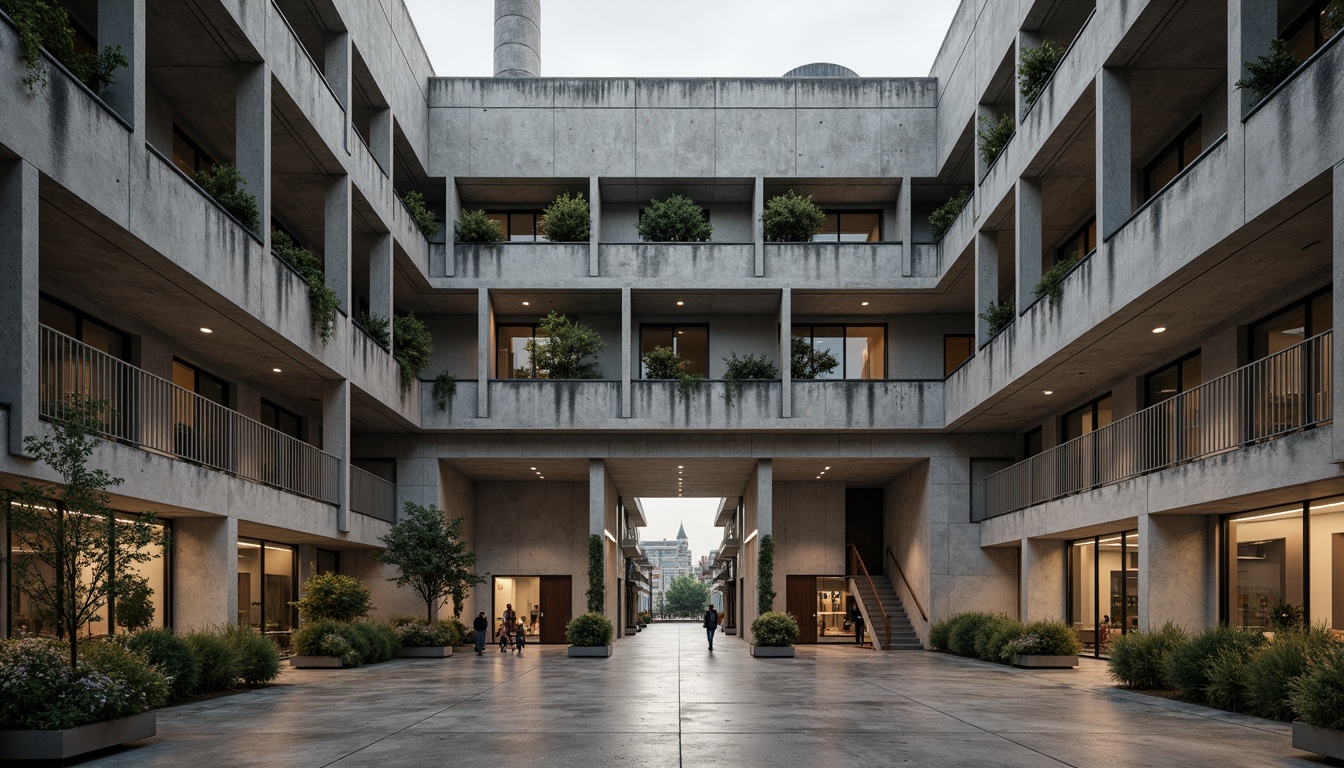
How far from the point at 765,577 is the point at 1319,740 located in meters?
22.1

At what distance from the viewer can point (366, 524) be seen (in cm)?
2962

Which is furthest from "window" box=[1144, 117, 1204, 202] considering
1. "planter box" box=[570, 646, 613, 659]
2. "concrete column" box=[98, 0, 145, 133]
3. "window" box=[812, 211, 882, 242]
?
"concrete column" box=[98, 0, 145, 133]

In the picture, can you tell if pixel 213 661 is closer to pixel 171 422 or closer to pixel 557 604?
pixel 171 422

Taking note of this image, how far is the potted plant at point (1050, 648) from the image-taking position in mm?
24844

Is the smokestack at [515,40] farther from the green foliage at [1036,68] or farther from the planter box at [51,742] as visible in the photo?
the planter box at [51,742]

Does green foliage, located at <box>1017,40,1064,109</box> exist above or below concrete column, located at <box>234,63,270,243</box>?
above

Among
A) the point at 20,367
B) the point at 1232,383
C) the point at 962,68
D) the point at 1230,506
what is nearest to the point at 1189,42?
the point at 1232,383

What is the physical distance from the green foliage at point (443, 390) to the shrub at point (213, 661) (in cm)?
1475

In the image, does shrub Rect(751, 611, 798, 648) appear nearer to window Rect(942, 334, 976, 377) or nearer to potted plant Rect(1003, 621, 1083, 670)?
potted plant Rect(1003, 621, 1083, 670)

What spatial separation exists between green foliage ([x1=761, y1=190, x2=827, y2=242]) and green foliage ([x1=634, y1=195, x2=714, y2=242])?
6.13ft

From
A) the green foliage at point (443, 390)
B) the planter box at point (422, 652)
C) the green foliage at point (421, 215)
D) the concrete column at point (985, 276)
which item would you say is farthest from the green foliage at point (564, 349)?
the concrete column at point (985, 276)

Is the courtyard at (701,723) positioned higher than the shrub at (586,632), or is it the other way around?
the courtyard at (701,723)

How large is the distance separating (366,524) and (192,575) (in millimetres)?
8898

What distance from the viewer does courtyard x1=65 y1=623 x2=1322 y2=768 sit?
11352 millimetres
